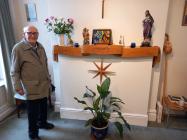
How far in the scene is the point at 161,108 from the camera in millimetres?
2529

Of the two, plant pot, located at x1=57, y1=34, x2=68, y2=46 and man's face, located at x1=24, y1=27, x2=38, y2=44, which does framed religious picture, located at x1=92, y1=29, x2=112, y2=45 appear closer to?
plant pot, located at x1=57, y1=34, x2=68, y2=46

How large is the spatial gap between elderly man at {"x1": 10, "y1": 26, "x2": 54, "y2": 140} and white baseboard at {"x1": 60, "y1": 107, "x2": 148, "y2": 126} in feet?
1.85

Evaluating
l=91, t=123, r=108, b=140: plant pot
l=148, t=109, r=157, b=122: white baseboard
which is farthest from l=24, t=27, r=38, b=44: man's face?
l=148, t=109, r=157, b=122: white baseboard

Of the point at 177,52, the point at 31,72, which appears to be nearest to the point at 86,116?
the point at 31,72

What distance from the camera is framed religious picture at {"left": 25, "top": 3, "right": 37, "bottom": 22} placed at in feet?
9.00

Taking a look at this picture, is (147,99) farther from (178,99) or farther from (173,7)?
(173,7)

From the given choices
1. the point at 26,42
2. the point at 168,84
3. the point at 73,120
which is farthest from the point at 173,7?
the point at 73,120

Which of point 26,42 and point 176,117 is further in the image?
point 176,117

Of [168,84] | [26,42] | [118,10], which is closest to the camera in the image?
[26,42]

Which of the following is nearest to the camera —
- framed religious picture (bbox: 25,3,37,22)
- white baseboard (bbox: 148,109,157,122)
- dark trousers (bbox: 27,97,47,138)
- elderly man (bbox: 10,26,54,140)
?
elderly man (bbox: 10,26,54,140)

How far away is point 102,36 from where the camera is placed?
2.30 meters

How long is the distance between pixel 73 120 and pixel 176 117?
1635 mm

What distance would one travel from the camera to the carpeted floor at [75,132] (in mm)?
2277

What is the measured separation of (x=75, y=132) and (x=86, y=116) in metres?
0.34
